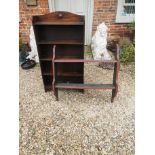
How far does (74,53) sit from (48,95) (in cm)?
101

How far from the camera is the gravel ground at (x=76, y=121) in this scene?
2506mm

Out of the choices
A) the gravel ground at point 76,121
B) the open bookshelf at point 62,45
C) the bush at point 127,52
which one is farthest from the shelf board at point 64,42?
the bush at point 127,52

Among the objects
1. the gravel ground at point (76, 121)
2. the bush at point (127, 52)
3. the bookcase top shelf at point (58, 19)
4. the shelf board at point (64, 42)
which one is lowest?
the gravel ground at point (76, 121)

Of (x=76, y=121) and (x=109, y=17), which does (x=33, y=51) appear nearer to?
(x=109, y=17)

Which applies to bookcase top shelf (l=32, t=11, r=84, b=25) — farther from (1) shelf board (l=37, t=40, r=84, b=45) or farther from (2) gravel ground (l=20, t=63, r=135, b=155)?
(2) gravel ground (l=20, t=63, r=135, b=155)

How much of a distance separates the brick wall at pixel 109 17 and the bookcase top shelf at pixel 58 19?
201 centimetres

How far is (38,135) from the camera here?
268cm

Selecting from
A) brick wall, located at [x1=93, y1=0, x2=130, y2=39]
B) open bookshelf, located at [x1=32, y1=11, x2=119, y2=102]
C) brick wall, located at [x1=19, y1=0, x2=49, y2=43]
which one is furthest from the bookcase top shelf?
brick wall, located at [x1=93, y1=0, x2=130, y2=39]

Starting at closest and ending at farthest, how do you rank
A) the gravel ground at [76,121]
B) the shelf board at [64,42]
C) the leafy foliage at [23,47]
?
the gravel ground at [76,121], the shelf board at [64,42], the leafy foliage at [23,47]

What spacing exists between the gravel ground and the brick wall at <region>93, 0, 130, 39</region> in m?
1.62

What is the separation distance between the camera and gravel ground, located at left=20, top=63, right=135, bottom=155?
8.22 ft

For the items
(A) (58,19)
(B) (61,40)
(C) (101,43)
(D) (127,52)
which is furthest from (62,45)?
(D) (127,52)

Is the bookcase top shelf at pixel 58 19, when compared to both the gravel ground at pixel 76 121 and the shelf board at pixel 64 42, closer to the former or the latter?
the shelf board at pixel 64 42
